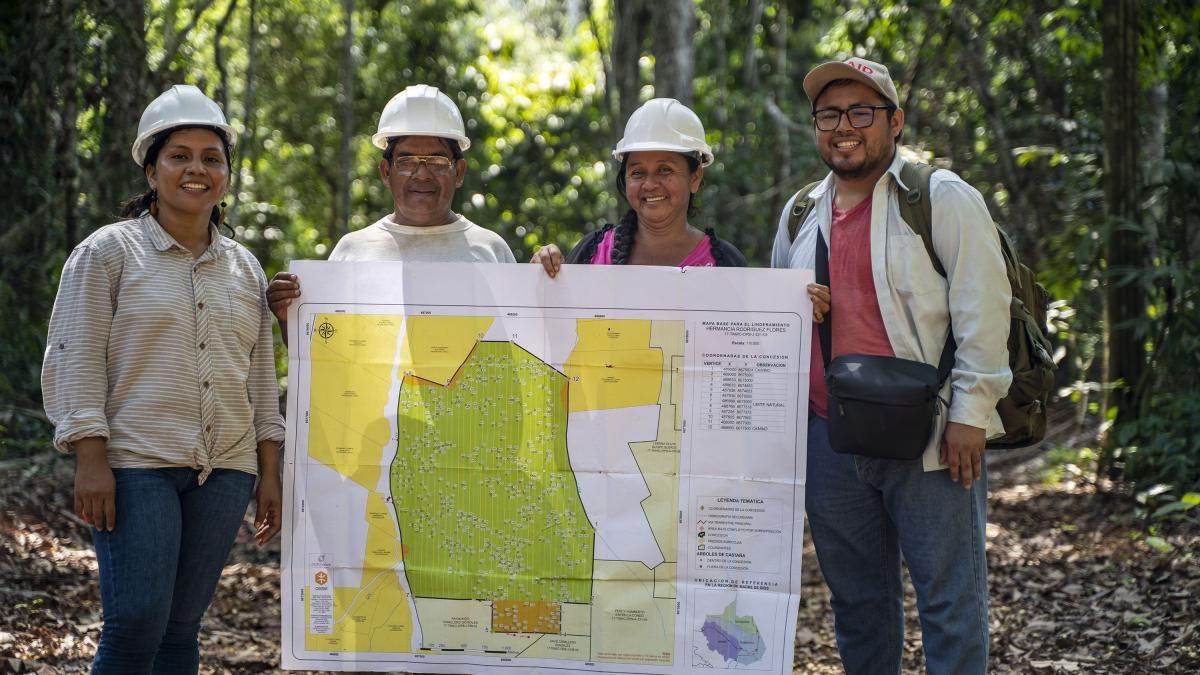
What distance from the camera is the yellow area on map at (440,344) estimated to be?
130 inches

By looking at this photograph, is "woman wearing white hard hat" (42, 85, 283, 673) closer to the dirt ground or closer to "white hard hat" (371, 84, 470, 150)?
"white hard hat" (371, 84, 470, 150)

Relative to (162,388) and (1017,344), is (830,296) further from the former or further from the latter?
(162,388)

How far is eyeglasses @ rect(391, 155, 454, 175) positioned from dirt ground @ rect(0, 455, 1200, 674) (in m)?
2.32

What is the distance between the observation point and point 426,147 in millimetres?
3533

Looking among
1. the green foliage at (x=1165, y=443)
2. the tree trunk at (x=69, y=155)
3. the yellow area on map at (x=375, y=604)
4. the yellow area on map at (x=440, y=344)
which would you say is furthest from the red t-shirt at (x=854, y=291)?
the tree trunk at (x=69, y=155)

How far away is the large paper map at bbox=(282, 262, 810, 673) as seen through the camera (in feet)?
10.6

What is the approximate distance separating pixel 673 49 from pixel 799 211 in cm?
529

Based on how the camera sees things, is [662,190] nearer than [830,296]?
No

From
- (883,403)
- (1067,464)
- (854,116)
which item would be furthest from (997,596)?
(854,116)

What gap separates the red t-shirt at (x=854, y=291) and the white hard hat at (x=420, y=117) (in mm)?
1286

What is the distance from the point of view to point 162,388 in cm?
286

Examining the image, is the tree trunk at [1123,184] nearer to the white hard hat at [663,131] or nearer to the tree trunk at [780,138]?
the tree trunk at [780,138]

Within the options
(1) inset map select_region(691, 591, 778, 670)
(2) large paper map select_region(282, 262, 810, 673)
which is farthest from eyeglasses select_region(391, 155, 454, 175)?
(1) inset map select_region(691, 591, 778, 670)

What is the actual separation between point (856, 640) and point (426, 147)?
6.82 ft
